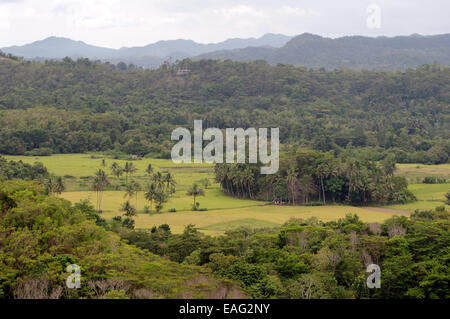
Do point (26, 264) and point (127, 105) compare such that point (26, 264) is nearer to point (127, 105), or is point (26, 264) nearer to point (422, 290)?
point (422, 290)

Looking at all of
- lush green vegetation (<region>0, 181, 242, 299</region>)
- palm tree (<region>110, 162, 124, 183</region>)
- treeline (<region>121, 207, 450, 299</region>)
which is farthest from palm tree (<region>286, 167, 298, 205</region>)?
lush green vegetation (<region>0, 181, 242, 299</region>)

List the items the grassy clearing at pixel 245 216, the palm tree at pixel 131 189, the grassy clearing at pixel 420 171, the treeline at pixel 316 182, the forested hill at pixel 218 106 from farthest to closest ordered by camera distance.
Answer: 1. the forested hill at pixel 218 106
2. the grassy clearing at pixel 420 171
3. the treeline at pixel 316 182
4. the palm tree at pixel 131 189
5. the grassy clearing at pixel 245 216

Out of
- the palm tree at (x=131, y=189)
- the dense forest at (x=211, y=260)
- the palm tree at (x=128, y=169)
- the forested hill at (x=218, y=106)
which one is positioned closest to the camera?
the dense forest at (x=211, y=260)

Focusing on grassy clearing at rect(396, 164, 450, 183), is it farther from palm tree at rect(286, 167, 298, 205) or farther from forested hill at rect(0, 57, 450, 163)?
palm tree at rect(286, 167, 298, 205)

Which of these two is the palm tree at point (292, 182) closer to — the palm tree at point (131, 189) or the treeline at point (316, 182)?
the treeline at point (316, 182)

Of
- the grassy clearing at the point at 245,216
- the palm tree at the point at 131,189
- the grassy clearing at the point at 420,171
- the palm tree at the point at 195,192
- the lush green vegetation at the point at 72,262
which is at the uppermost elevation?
the lush green vegetation at the point at 72,262

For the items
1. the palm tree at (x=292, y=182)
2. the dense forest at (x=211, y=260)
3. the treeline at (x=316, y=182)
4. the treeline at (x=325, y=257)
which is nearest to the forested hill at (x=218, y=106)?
the treeline at (x=316, y=182)
